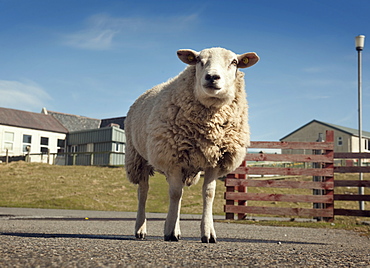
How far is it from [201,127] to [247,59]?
135cm

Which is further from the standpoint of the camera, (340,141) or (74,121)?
(340,141)

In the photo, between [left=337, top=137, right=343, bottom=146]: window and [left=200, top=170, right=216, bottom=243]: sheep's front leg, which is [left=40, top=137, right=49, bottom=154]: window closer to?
[left=337, top=137, right=343, bottom=146]: window

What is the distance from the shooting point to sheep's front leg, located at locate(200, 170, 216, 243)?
4945mm

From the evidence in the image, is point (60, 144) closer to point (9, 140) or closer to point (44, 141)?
point (44, 141)

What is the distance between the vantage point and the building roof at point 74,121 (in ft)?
147

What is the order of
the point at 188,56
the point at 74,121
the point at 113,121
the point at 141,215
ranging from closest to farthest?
1. the point at 188,56
2. the point at 141,215
3. the point at 74,121
4. the point at 113,121

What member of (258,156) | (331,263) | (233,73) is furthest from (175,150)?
(258,156)

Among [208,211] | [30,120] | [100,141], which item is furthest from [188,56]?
[30,120]

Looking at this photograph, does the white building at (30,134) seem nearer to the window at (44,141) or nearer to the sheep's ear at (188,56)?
the window at (44,141)

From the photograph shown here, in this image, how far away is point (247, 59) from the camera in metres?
5.99

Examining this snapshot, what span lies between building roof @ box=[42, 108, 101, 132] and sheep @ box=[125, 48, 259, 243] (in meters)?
40.2

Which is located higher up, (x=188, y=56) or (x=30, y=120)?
(x=30, y=120)

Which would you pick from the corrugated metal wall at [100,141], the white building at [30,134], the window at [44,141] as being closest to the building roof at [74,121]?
the white building at [30,134]

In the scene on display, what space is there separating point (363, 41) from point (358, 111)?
2334 millimetres
